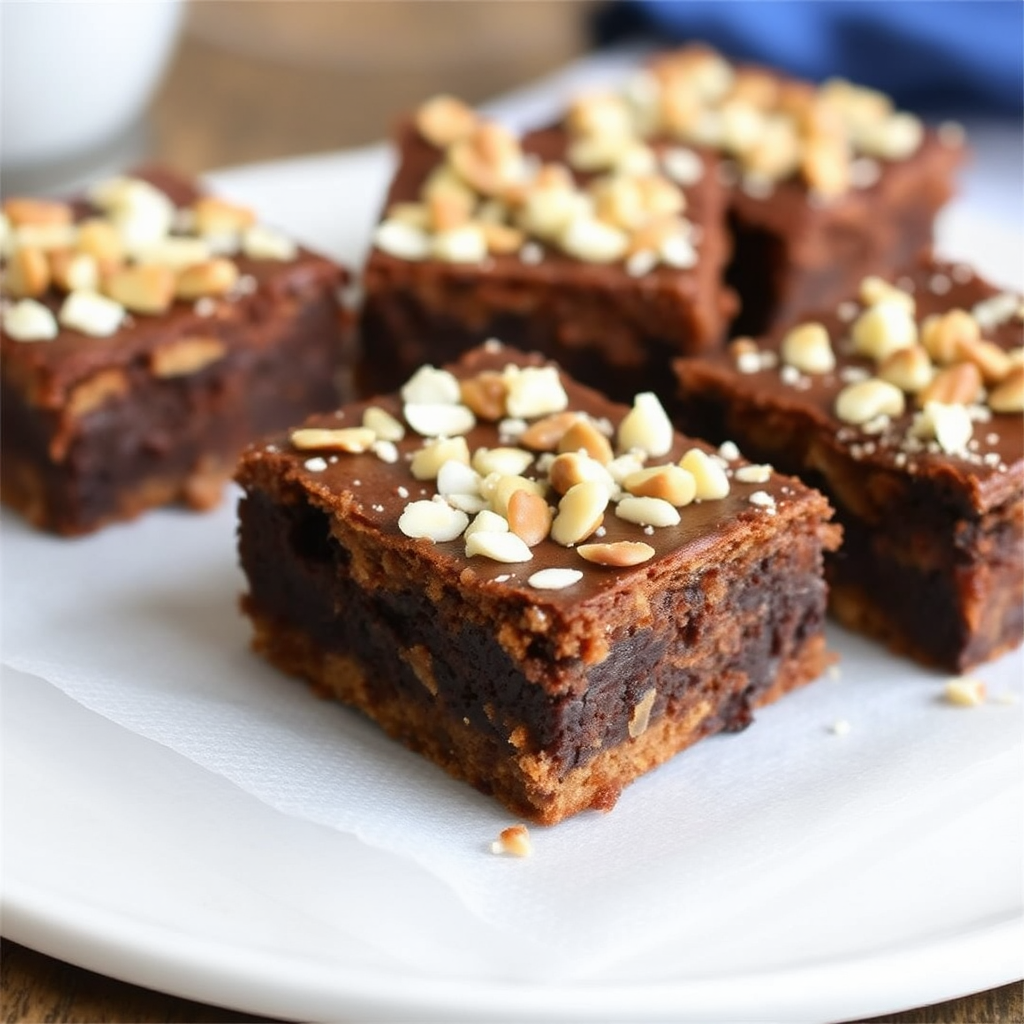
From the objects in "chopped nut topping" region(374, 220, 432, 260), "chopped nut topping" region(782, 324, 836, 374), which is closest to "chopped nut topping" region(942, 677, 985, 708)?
"chopped nut topping" region(782, 324, 836, 374)

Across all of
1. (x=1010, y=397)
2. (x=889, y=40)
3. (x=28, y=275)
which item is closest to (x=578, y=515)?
(x=1010, y=397)

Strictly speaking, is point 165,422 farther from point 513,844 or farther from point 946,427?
point 946,427

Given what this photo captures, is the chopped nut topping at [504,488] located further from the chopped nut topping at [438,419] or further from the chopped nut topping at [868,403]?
the chopped nut topping at [868,403]

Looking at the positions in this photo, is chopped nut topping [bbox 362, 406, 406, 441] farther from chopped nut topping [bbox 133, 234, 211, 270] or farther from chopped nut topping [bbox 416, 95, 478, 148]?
chopped nut topping [bbox 416, 95, 478, 148]

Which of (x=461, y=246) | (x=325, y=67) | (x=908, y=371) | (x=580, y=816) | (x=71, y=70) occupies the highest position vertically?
(x=908, y=371)

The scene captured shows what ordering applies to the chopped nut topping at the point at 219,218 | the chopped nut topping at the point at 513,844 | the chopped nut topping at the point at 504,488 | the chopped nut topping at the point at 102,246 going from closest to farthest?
the chopped nut topping at the point at 513,844 < the chopped nut topping at the point at 504,488 < the chopped nut topping at the point at 102,246 < the chopped nut topping at the point at 219,218

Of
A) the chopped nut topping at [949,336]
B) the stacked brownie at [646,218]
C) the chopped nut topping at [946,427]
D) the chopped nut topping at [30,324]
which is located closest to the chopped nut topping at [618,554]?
the chopped nut topping at [946,427]

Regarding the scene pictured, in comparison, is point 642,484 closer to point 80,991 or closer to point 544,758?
point 544,758
